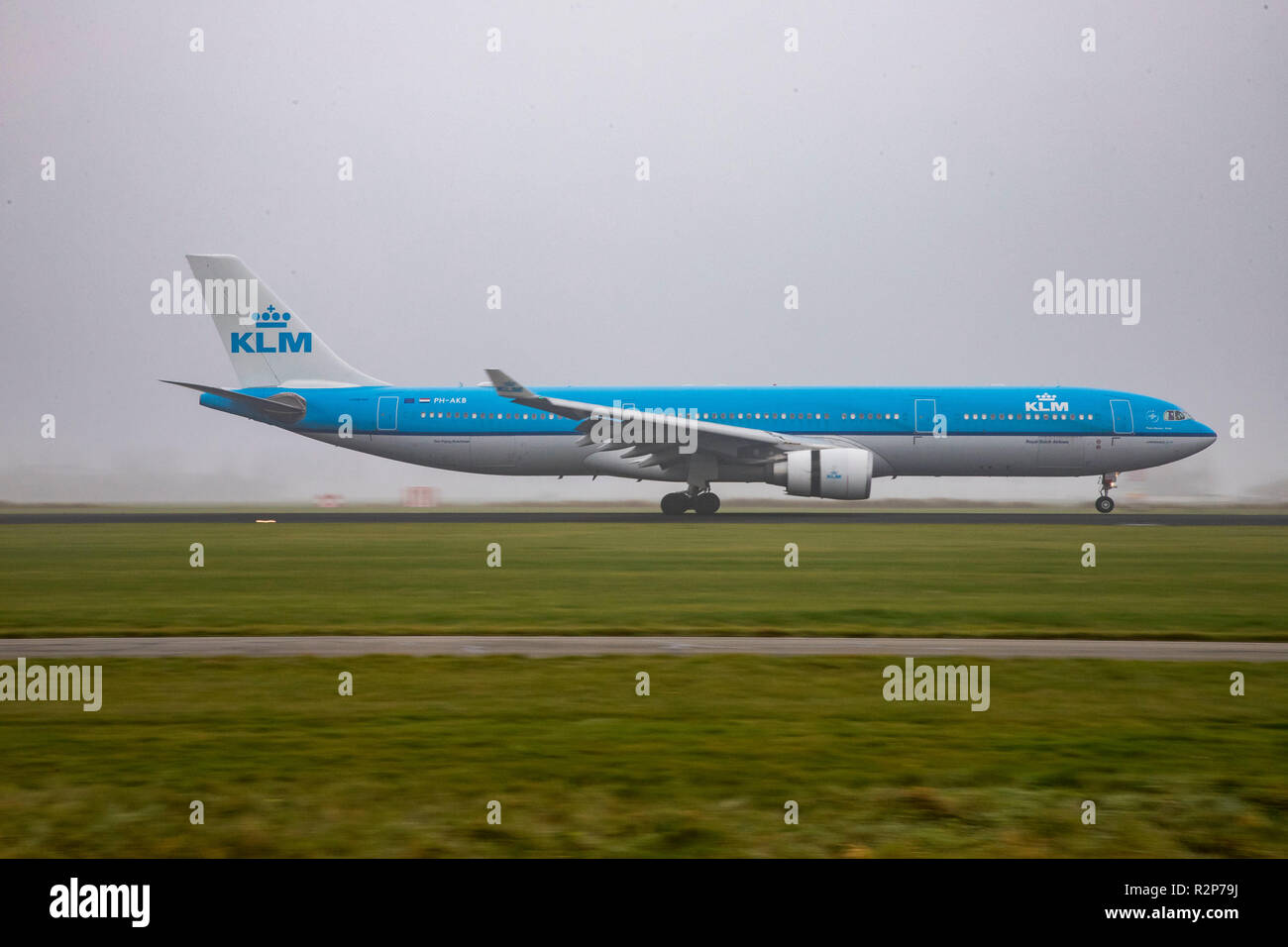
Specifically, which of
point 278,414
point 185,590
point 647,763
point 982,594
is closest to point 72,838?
point 647,763

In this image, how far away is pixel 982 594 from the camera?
20.5 meters

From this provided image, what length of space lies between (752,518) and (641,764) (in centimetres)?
3258

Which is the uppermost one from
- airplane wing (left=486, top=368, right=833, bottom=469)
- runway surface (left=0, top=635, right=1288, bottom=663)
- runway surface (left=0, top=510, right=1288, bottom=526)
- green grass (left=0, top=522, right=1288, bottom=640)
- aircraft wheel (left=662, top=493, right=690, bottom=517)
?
airplane wing (left=486, top=368, right=833, bottom=469)

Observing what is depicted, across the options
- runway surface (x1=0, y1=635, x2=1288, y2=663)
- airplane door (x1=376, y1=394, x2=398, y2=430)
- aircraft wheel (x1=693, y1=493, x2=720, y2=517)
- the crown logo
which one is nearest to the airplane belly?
aircraft wheel (x1=693, y1=493, x2=720, y2=517)

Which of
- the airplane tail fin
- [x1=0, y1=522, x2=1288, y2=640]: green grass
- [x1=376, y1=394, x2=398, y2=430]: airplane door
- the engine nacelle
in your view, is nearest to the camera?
[x1=0, y1=522, x2=1288, y2=640]: green grass

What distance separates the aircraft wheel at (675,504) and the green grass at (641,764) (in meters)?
29.8

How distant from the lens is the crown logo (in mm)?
47406

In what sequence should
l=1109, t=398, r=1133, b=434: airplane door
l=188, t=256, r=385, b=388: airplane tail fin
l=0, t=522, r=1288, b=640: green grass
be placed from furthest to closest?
l=188, t=256, r=385, b=388: airplane tail fin → l=1109, t=398, r=1133, b=434: airplane door → l=0, t=522, r=1288, b=640: green grass

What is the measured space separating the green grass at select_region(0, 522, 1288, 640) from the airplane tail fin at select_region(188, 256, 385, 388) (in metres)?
12.4

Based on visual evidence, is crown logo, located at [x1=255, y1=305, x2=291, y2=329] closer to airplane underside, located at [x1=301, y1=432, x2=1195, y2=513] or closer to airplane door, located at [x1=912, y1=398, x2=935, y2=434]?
airplane underside, located at [x1=301, y1=432, x2=1195, y2=513]

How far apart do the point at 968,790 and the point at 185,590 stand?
53.7 feet

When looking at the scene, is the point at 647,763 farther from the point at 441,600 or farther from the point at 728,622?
the point at 441,600

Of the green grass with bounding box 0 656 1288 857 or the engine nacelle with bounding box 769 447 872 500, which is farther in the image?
the engine nacelle with bounding box 769 447 872 500

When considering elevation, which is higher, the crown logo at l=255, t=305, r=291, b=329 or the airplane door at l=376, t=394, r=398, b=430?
the crown logo at l=255, t=305, r=291, b=329
